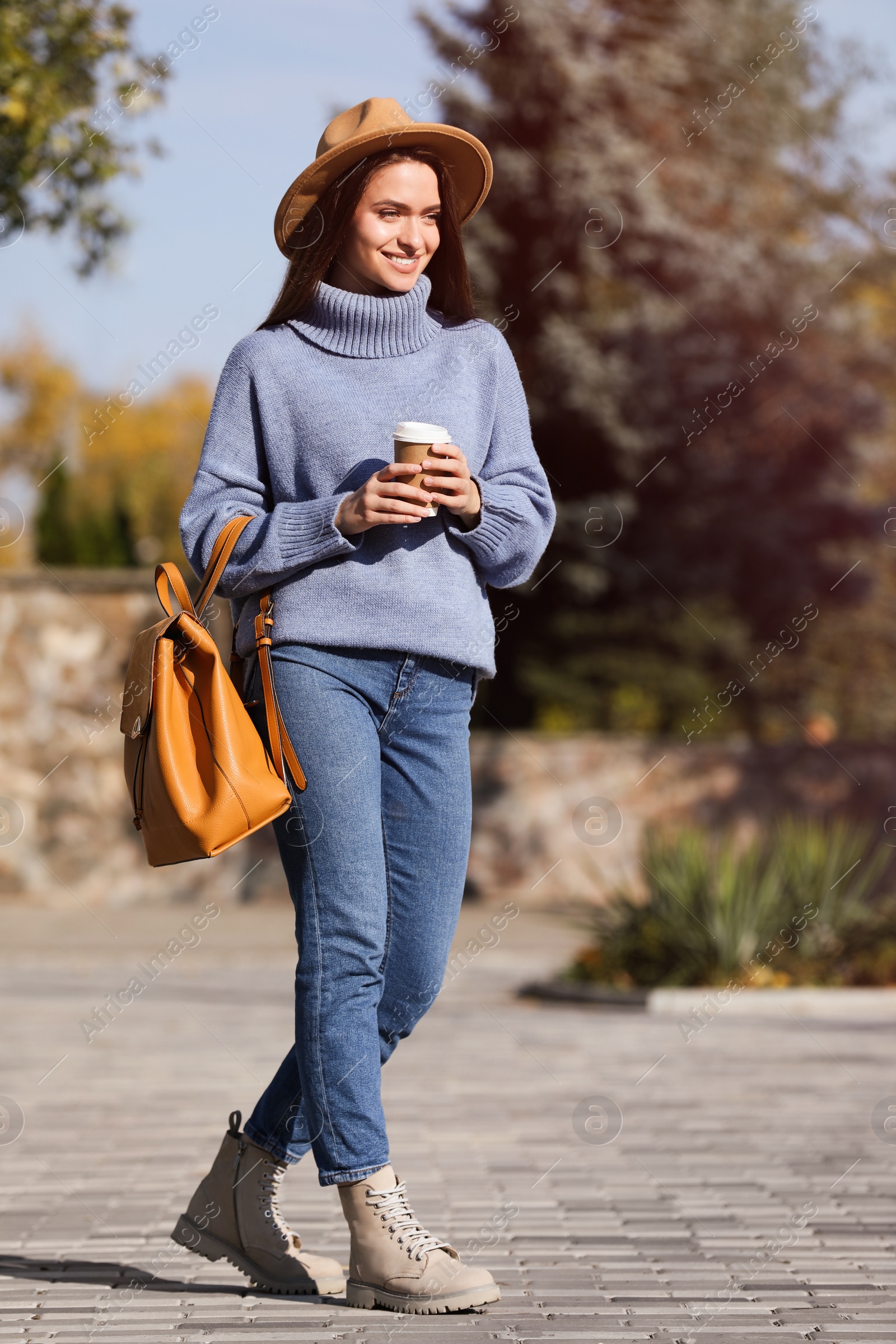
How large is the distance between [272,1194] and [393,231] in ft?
6.09

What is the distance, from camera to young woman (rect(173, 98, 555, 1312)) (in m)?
2.93

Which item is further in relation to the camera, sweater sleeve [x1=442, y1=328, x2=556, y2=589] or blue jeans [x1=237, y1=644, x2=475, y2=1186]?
sweater sleeve [x1=442, y1=328, x2=556, y2=589]

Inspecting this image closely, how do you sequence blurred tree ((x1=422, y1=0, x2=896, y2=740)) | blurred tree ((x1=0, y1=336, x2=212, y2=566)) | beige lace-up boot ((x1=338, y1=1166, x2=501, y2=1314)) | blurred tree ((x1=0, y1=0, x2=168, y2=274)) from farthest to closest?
blurred tree ((x1=0, y1=336, x2=212, y2=566))
blurred tree ((x1=422, y1=0, x2=896, y2=740))
blurred tree ((x1=0, y1=0, x2=168, y2=274))
beige lace-up boot ((x1=338, y1=1166, x2=501, y2=1314))

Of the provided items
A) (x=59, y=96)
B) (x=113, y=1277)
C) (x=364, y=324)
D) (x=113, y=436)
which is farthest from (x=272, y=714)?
(x=113, y=436)

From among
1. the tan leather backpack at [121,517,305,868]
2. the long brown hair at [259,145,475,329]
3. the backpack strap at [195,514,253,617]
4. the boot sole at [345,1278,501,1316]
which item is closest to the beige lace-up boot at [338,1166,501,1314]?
the boot sole at [345,1278,501,1316]

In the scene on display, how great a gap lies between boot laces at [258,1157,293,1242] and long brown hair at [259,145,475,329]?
5.35 feet

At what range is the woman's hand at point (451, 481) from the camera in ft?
9.27

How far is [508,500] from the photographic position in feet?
10.2

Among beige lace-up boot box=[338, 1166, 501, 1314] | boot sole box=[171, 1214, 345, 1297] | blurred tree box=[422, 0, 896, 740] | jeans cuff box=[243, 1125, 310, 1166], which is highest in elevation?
blurred tree box=[422, 0, 896, 740]

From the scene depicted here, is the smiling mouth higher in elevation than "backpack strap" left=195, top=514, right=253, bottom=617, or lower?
higher

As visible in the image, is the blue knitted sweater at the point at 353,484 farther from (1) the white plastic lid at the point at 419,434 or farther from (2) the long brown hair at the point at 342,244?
(1) the white plastic lid at the point at 419,434

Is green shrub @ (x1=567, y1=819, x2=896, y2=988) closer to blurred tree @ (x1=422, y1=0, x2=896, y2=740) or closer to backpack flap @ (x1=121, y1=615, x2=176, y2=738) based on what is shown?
backpack flap @ (x1=121, y1=615, x2=176, y2=738)

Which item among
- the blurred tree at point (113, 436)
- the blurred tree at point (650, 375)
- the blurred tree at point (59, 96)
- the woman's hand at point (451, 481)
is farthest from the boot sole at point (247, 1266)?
the blurred tree at point (113, 436)

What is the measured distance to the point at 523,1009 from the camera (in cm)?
924
